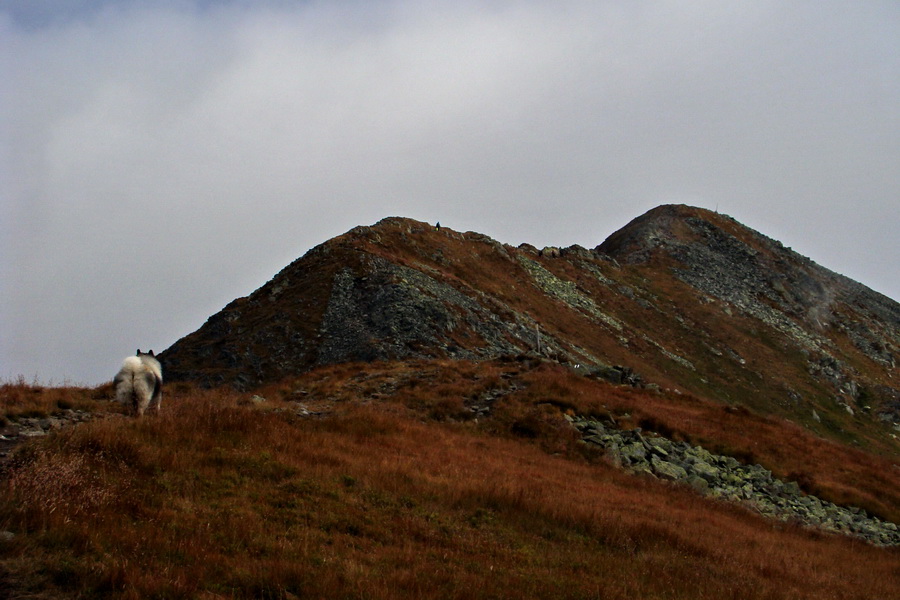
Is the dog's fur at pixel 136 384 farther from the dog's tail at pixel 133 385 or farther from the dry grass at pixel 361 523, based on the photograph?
the dry grass at pixel 361 523

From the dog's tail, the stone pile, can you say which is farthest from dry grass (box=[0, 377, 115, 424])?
the stone pile

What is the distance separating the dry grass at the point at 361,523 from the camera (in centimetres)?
711

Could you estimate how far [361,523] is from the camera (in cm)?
959

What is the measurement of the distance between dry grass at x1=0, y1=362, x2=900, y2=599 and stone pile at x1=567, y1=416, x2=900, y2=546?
4.61 ft

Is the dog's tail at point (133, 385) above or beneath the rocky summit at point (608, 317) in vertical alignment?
beneath

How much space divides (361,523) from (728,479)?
15083 millimetres

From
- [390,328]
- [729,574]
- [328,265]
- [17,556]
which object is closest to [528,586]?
[729,574]

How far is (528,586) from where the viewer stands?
27.4 ft

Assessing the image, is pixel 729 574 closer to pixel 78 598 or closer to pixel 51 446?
pixel 78 598

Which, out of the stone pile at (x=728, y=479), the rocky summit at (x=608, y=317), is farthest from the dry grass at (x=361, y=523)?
the rocky summit at (x=608, y=317)

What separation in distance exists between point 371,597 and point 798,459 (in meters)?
22.8

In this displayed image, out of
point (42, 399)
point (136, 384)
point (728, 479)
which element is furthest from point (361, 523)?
point (728, 479)

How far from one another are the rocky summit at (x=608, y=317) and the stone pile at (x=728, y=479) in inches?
349

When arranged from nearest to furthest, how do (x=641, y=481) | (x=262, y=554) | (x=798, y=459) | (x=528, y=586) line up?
(x=262, y=554), (x=528, y=586), (x=641, y=481), (x=798, y=459)
